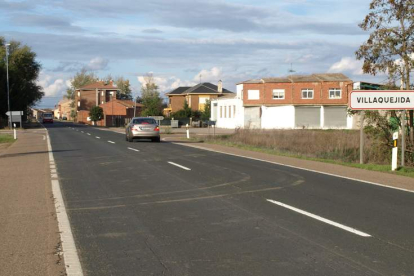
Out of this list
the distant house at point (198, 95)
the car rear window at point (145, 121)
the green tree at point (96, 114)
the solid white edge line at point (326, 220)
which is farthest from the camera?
the green tree at point (96, 114)

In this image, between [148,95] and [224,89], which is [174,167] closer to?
[224,89]

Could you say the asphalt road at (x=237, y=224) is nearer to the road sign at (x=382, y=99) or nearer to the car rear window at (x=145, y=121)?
the road sign at (x=382, y=99)

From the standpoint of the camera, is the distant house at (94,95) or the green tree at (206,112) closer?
the green tree at (206,112)

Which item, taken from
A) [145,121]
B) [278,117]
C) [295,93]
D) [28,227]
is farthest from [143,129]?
[295,93]

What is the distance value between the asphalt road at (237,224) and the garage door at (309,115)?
1949 inches

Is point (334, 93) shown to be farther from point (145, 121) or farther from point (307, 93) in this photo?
point (145, 121)

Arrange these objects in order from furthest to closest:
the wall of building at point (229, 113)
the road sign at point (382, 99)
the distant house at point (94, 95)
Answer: the distant house at point (94, 95) < the wall of building at point (229, 113) < the road sign at point (382, 99)

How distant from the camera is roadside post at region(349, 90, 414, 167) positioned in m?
17.6

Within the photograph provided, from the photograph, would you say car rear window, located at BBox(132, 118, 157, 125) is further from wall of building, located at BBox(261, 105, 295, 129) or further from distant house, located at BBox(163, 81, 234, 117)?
distant house, located at BBox(163, 81, 234, 117)

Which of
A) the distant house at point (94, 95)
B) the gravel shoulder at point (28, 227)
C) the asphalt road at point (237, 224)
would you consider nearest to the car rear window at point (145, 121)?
the gravel shoulder at point (28, 227)

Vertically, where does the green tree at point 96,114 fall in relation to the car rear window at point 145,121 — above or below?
above

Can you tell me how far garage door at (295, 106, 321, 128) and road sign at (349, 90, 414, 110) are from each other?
148ft

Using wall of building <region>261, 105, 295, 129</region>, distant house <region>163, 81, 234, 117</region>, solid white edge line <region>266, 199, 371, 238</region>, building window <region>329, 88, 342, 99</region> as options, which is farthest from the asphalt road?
distant house <region>163, 81, 234, 117</region>

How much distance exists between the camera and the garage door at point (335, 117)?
62969 millimetres
